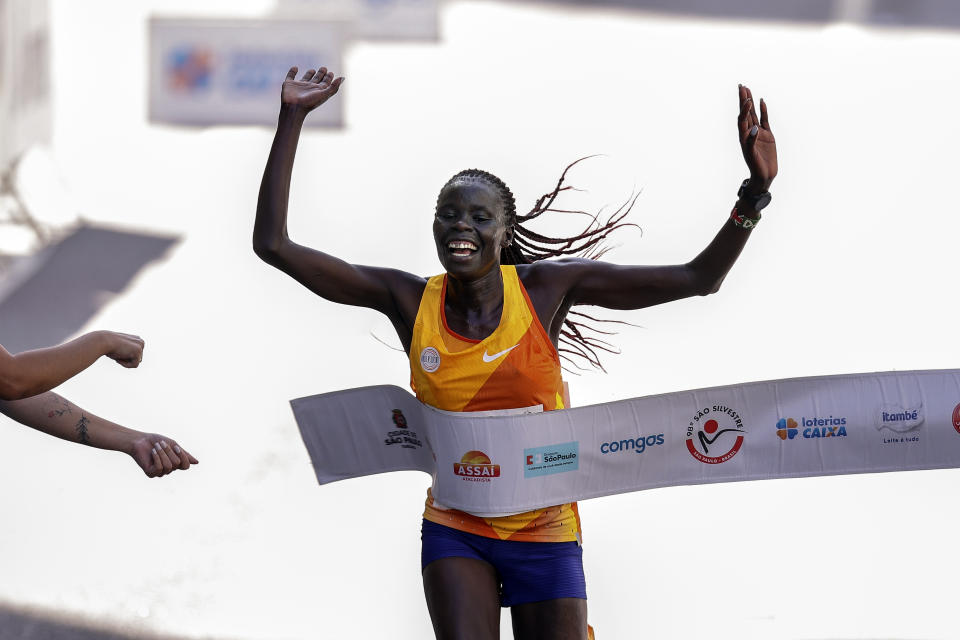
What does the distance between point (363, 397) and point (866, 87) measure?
28.5ft

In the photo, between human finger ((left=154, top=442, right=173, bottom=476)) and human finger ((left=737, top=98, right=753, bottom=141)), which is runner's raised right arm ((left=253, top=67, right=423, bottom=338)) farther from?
human finger ((left=737, top=98, right=753, bottom=141))

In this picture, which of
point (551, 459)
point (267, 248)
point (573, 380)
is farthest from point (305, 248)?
point (573, 380)

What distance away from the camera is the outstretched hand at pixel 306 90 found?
3.26 m

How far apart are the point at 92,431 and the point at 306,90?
1.08 meters

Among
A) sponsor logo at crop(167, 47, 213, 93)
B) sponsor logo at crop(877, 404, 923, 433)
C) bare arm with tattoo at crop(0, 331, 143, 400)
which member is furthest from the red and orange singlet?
sponsor logo at crop(167, 47, 213, 93)

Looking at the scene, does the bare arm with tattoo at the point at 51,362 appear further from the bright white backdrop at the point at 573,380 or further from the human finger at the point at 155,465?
the bright white backdrop at the point at 573,380

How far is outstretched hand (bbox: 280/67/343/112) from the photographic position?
326cm

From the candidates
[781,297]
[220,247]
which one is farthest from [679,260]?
[220,247]

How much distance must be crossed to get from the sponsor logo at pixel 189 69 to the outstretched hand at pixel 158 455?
925 centimetres

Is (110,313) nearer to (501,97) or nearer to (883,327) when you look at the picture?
(501,97)

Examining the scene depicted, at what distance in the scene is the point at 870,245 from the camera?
9.18 m

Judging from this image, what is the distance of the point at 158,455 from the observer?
3422 millimetres

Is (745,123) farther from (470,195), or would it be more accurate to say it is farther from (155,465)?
(155,465)

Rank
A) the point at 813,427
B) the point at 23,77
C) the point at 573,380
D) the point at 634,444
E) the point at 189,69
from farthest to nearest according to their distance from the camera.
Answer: the point at 189,69
the point at 23,77
the point at 573,380
the point at 813,427
the point at 634,444
